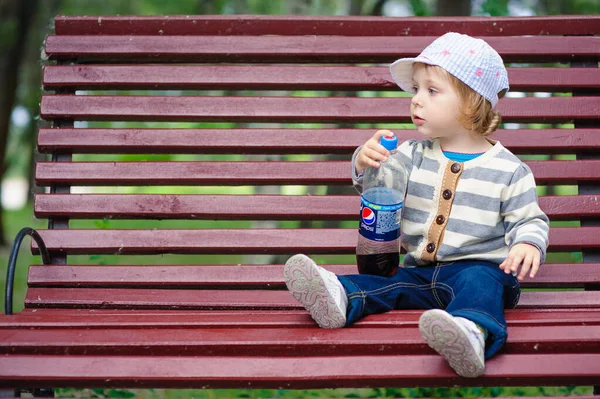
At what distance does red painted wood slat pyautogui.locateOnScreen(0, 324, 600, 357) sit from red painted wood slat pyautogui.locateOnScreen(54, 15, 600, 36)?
170 cm

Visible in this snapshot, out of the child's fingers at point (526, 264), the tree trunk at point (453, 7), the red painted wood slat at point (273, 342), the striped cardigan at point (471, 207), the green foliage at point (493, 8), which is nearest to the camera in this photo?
the red painted wood slat at point (273, 342)

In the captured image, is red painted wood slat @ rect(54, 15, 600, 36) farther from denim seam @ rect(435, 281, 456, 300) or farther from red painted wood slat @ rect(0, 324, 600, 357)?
red painted wood slat @ rect(0, 324, 600, 357)

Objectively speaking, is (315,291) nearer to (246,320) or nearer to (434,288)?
(246,320)

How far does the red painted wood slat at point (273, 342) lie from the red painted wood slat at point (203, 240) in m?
0.99

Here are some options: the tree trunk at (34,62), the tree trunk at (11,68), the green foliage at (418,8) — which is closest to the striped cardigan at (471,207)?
the green foliage at (418,8)

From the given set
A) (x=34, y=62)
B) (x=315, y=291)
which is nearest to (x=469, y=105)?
(x=315, y=291)

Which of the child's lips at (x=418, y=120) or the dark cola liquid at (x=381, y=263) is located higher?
the child's lips at (x=418, y=120)

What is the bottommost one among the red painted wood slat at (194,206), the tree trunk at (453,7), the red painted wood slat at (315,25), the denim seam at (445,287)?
the denim seam at (445,287)

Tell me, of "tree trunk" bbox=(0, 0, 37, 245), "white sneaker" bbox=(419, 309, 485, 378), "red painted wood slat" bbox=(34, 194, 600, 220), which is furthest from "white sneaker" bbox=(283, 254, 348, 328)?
"tree trunk" bbox=(0, 0, 37, 245)

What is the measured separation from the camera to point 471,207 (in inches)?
101

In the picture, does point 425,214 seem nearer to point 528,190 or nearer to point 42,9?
point 528,190

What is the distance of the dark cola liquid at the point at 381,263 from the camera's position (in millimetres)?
2627

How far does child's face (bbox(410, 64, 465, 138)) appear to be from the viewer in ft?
8.34

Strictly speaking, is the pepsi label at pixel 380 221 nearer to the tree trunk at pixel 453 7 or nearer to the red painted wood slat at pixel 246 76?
the red painted wood slat at pixel 246 76
